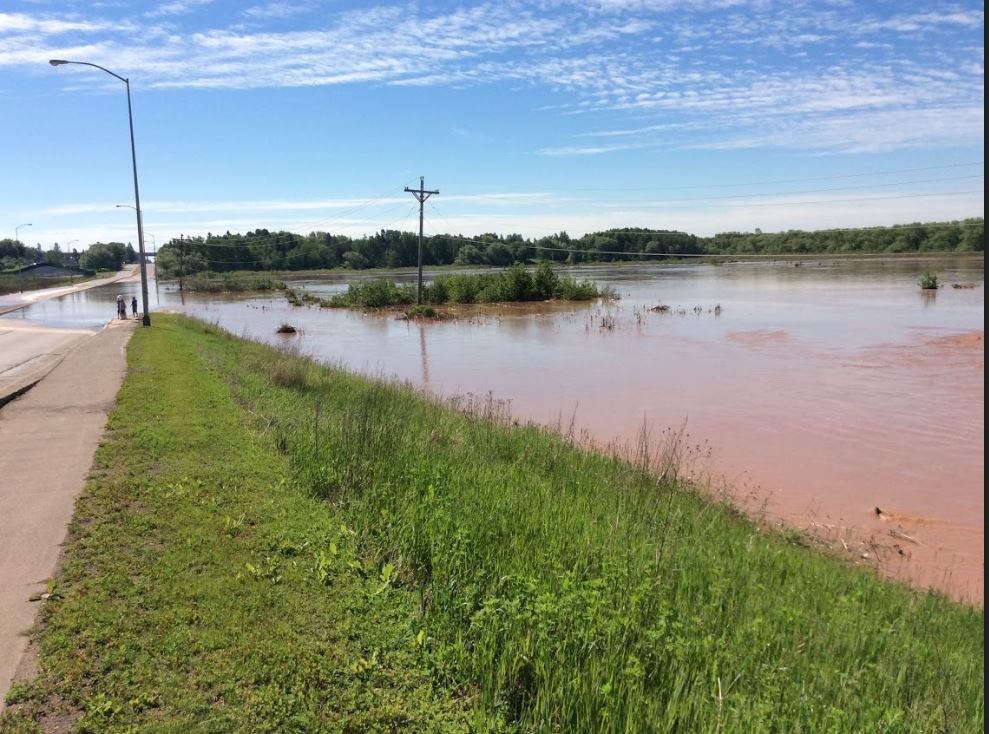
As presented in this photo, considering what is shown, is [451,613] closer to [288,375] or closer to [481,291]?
[288,375]

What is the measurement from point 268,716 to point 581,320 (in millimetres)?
41593

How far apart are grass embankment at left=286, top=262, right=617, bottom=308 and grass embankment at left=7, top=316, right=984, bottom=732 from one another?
50714 mm

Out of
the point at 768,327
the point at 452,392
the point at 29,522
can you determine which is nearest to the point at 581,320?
the point at 768,327

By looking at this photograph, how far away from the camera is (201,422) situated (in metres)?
11.4

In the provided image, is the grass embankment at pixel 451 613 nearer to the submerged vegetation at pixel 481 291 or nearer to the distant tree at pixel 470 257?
the submerged vegetation at pixel 481 291

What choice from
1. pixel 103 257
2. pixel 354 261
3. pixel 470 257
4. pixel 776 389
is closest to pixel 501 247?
pixel 470 257

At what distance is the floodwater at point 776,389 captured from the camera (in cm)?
1121

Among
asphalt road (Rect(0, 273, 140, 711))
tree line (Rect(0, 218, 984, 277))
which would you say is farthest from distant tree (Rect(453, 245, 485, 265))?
asphalt road (Rect(0, 273, 140, 711))

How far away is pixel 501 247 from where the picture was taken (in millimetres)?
156750

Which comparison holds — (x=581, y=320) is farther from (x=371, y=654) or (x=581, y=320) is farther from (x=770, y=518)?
(x=371, y=654)

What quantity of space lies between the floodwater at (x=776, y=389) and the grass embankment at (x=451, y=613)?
8.61 feet

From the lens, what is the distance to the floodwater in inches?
441

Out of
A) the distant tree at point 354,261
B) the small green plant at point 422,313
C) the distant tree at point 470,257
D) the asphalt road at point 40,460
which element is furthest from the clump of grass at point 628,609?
the distant tree at point 354,261

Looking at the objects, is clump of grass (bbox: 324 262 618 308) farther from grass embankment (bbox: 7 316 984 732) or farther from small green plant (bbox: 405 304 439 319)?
grass embankment (bbox: 7 316 984 732)
